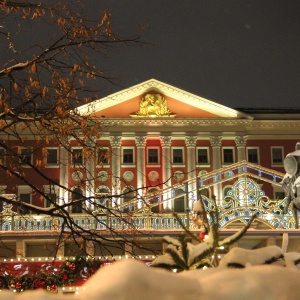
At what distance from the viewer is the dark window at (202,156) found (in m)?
55.8

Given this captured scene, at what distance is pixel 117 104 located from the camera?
5462cm

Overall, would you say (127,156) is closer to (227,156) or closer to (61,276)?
(227,156)

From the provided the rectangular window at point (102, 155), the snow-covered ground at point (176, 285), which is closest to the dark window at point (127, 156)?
the rectangular window at point (102, 155)

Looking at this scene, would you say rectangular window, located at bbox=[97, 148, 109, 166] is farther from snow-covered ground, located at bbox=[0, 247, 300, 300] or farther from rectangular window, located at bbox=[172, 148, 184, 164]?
rectangular window, located at bbox=[172, 148, 184, 164]

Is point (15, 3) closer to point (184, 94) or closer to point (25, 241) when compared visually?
point (25, 241)

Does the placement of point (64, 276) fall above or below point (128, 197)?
below

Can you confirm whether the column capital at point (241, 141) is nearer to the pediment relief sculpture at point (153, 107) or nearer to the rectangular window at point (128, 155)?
the pediment relief sculpture at point (153, 107)

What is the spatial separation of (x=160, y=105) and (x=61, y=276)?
138ft

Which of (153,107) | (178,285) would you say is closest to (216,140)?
(153,107)

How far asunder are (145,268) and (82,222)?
1548cm

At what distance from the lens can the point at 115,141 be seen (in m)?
55.3

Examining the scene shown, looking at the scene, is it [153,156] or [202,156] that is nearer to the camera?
[153,156]

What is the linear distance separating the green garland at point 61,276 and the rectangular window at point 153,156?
41584 mm

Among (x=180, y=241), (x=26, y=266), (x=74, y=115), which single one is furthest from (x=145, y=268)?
(x=26, y=266)
